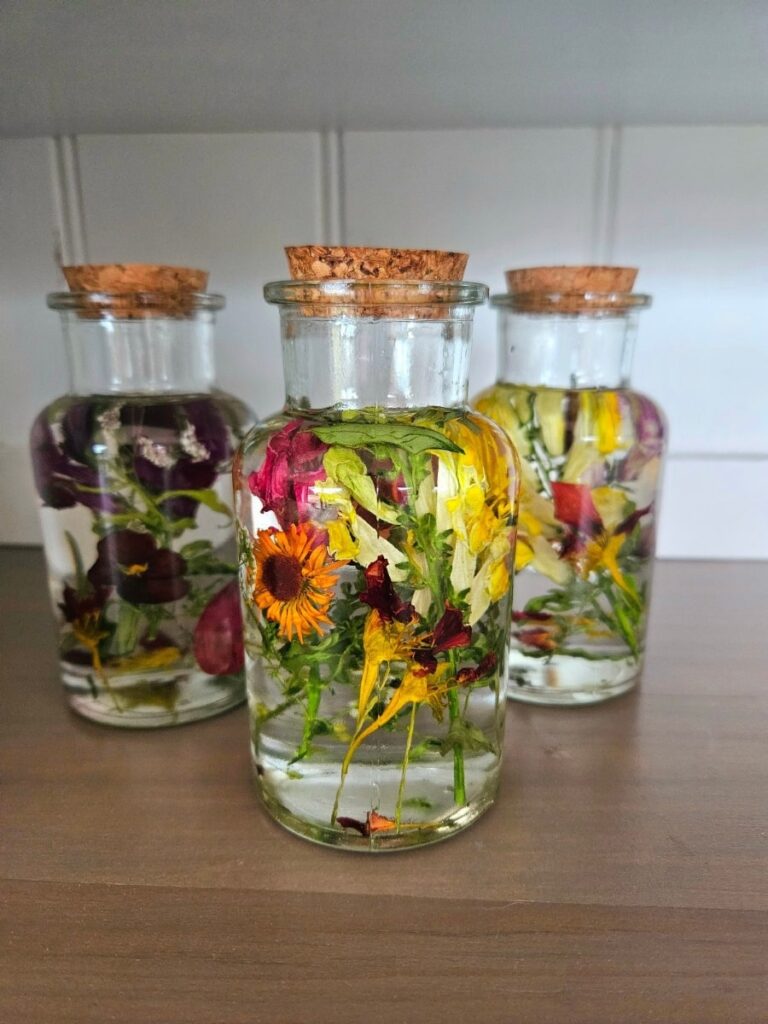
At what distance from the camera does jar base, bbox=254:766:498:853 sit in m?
0.39

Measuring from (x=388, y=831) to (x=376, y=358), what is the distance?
0.78ft

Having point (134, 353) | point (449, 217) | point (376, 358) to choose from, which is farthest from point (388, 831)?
point (449, 217)

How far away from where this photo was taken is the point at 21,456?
0.81m

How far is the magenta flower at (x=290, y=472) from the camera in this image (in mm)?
372

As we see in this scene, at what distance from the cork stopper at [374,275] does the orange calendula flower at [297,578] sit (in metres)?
0.11

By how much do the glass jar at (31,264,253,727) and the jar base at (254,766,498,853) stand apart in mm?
146

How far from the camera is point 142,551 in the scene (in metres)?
0.49

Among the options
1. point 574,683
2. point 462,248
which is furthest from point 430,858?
point 462,248

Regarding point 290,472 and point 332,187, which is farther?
point 332,187

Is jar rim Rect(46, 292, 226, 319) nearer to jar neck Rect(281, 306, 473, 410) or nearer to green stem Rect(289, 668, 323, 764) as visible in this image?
jar neck Rect(281, 306, 473, 410)

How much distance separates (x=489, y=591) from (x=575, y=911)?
0.15 metres

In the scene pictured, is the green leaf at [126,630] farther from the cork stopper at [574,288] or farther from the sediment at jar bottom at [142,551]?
the cork stopper at [574,288]

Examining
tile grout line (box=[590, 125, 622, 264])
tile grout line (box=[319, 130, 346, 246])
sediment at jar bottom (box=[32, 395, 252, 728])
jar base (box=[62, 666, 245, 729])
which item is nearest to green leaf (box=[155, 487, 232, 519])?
sediment at jar bottom (box=[32, 395, 252, 728])

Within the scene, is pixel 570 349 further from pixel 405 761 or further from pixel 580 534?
pixel 405 761
